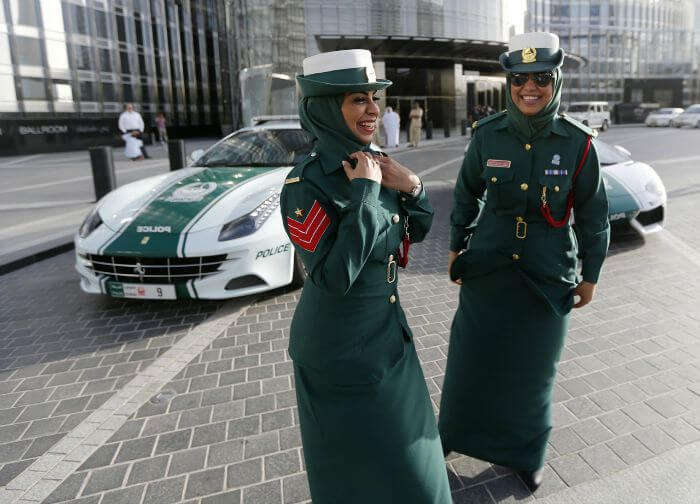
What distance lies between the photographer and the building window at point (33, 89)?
2533 cm

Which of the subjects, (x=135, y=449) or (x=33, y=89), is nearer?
(x=135, y=449)

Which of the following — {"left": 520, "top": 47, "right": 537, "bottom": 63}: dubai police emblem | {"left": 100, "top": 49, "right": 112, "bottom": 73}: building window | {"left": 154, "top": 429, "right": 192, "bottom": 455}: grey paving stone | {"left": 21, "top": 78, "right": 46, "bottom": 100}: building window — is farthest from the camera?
{"left": 100, "top": 49, "right": 112, "bottom": 73}: building window

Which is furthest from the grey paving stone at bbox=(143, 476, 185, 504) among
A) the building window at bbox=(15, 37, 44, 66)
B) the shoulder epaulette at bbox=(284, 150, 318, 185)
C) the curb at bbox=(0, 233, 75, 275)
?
the building window at bbox=(15, 37, 44, 66)

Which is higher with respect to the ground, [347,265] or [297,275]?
[347,265]

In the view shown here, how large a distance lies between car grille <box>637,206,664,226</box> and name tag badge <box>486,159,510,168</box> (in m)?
4.95

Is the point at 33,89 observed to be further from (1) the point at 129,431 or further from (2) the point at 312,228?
(2) the point at 312,228

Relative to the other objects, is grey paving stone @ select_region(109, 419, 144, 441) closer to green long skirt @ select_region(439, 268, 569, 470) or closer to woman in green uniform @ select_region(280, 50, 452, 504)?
woman in green uniform @ select_region(280, 50, 452, 504)

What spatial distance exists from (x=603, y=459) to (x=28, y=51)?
3058cm

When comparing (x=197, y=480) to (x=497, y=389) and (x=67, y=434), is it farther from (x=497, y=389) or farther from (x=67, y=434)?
(x=497, y=389)

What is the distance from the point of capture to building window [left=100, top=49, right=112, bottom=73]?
1209 inches

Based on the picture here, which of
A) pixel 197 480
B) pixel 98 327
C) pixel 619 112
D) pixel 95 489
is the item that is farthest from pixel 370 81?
pixel 619 112

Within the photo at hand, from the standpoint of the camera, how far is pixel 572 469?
8.47ft

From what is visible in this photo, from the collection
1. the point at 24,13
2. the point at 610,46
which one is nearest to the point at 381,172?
the point at 24,13

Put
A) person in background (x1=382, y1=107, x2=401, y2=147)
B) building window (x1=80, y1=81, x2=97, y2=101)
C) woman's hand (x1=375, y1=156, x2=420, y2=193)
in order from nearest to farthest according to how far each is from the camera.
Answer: woman's hand (x1=375, y1=156, x2=420, y2=193)
person in background (x1=382, y1=107, x2=401, y2=147)
building window (x1=80, y1=81, x2=97, y2=101)
